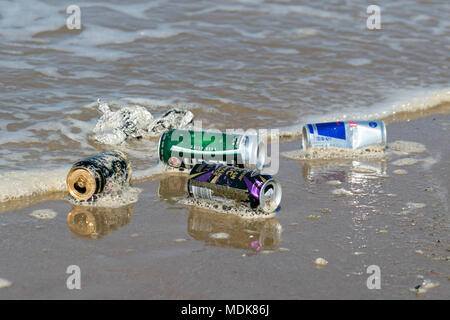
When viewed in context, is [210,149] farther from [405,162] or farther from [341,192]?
[405,162]

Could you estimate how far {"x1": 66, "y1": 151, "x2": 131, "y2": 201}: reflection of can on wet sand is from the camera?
308 cm

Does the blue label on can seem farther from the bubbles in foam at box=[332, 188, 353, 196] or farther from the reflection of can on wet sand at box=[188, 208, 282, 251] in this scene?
the reflection of can on wet sand at box=[188, 208, 282, 251]

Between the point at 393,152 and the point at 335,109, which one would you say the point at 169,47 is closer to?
the point at 335,109

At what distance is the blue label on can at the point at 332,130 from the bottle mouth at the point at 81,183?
1.47 metres

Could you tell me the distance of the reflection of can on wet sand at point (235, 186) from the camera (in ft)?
9.66

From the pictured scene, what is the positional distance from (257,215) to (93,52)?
342cm

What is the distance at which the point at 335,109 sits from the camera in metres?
4.86

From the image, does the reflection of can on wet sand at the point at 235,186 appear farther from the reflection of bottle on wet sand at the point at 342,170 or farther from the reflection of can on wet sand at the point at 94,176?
the reflection of bottle on wet sand at the point at 342,170

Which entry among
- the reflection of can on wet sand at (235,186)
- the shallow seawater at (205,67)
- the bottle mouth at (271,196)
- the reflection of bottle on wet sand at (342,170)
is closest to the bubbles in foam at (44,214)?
the shallow seawater at (205,67)

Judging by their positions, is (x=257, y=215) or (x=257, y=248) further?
(x=257, y=215)

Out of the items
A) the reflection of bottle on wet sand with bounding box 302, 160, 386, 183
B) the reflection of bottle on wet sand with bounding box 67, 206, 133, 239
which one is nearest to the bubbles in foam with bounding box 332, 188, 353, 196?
the reflection of bottle on wet sand with bounding box 302, 160, 386, 183

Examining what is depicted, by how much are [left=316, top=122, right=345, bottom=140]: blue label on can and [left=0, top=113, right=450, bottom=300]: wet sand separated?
40 centimetres
